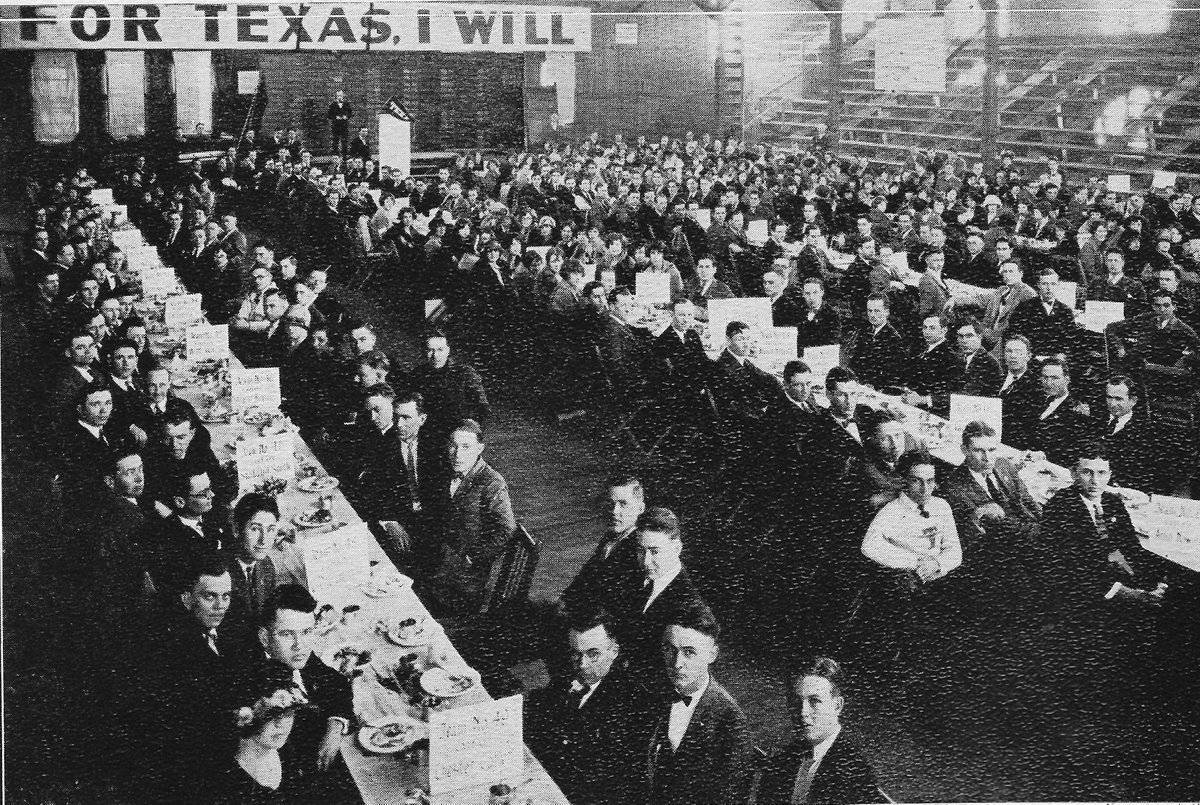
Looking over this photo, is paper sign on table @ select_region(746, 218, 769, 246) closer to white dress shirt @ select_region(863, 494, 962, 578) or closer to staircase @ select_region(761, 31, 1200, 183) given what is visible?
staircase @ select_region(761, 31, 1200, 183)

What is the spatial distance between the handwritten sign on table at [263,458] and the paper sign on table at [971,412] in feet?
8.34

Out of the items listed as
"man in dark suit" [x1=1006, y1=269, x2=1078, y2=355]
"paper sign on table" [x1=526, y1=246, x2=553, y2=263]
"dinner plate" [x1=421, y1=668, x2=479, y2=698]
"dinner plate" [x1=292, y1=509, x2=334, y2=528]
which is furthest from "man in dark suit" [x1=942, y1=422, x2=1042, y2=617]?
"dinner plate" [x1=292, y1=509, x2=334, y2=528]

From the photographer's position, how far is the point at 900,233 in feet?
16.2

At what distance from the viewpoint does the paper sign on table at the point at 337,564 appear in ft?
10.5

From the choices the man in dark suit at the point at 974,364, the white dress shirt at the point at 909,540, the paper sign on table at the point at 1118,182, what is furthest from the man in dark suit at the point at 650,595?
the paper sign on table at the point at 1118,182

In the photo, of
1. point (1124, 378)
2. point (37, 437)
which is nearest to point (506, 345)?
point (37, 437)

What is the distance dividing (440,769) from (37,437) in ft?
5.68

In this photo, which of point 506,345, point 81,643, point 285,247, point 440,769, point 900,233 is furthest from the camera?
point 900,233

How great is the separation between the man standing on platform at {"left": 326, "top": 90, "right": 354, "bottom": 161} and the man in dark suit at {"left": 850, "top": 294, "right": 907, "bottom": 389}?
217 cm

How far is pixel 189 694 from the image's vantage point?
309 cm

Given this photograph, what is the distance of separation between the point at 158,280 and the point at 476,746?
81.0 inches

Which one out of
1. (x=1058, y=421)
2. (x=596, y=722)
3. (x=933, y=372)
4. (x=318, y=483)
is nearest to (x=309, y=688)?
(x=318, y=483)

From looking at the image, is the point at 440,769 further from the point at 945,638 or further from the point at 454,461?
the point at 945,638

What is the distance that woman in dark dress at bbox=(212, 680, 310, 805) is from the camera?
2918 millimetres
